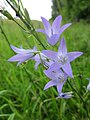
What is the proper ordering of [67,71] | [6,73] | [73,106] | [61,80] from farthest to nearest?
1. [6,73]
2. [73,106]
3. [61,80]
4. [67,71]

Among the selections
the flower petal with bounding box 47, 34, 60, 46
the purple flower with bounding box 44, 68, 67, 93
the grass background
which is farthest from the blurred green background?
the flower petal with bounding box 47, 34, 60, 46

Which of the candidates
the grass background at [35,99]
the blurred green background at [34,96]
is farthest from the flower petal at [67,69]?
the grass background at [35,99]

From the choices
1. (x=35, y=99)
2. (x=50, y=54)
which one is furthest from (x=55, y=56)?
(x=35, y=99)

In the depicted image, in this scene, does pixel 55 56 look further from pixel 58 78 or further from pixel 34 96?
pixel 34 96

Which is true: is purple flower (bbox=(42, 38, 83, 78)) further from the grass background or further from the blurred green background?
the grass background

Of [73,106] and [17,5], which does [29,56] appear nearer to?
[17,5]

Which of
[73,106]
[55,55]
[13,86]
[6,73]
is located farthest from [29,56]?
[6,73]

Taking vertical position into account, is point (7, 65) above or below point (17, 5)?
below

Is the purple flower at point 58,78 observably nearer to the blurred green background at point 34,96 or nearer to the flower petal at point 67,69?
the flower petal at point 67,69

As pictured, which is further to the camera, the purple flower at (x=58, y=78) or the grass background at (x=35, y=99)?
the grass background at (x=35, y=99)
